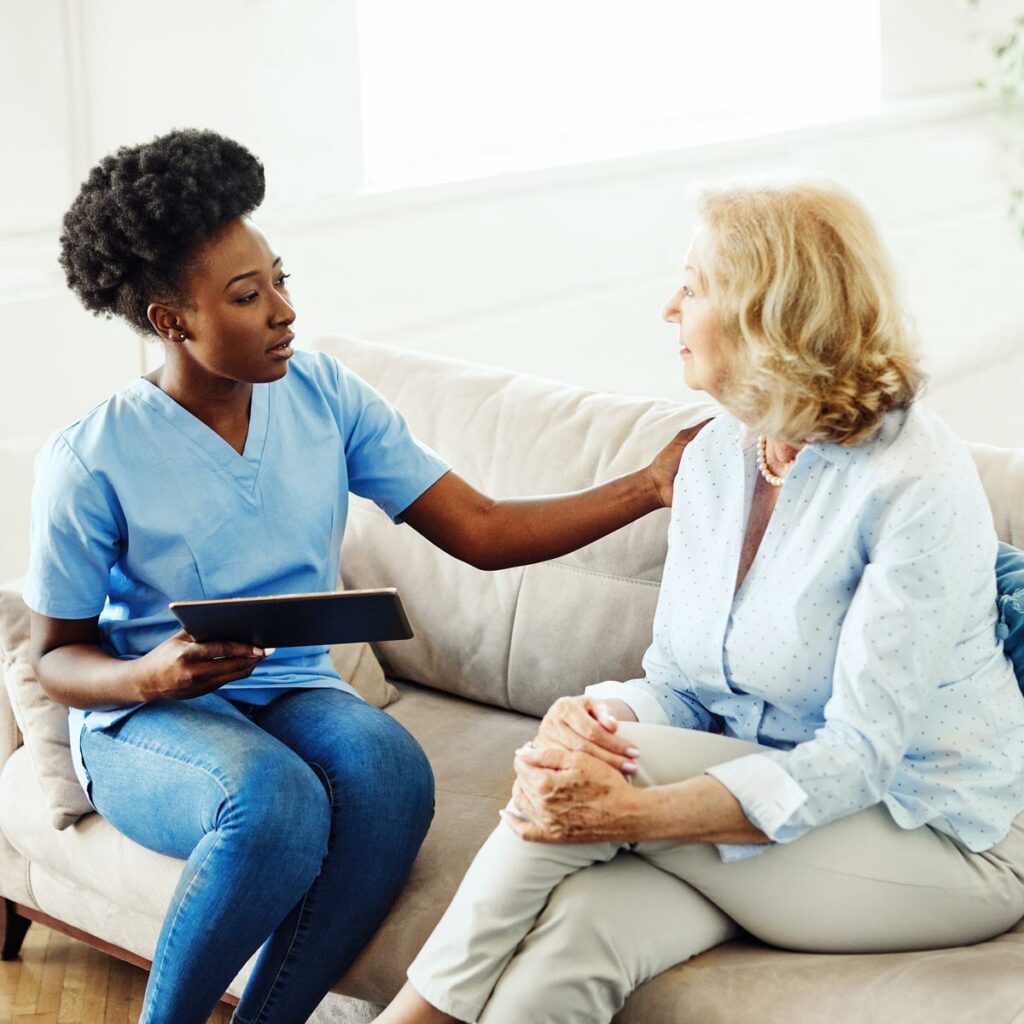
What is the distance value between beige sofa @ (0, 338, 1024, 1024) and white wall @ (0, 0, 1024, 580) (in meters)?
0.53

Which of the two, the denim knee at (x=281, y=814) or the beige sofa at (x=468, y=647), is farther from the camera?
the beige sofa at (x=468, y=647)

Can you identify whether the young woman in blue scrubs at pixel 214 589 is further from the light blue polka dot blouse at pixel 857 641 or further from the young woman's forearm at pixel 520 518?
the light blue polka dot blouse at pixel 857 641

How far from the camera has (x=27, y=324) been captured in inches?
112

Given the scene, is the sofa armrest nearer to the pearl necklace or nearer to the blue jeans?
the blue jeans

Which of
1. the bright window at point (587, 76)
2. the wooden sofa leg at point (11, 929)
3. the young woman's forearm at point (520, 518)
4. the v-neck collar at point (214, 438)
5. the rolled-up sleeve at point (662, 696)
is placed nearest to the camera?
the rolled-up sleeve at point (662, 696)

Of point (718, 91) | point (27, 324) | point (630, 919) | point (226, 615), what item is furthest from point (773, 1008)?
point (718, 91)

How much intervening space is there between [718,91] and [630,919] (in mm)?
3572

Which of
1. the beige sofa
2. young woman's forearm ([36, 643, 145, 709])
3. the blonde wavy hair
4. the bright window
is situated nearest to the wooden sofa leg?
the beige sofa

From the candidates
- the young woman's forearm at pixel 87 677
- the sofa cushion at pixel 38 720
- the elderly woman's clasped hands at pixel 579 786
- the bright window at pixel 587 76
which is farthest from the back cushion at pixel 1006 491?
the bright window at pixel 587 76

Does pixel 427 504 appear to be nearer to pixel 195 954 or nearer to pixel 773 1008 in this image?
pixel 195 954

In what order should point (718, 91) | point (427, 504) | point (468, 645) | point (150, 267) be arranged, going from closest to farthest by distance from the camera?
1. point (150, 267)
2. point (427, 504)
3. point (468, 645)
4. point (718, 91)

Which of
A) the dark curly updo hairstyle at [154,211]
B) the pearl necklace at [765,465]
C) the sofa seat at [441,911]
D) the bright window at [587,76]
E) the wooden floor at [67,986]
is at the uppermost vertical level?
the bright window at [587,76]

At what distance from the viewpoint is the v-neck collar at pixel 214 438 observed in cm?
187

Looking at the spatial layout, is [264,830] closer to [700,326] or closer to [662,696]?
[662,696]
